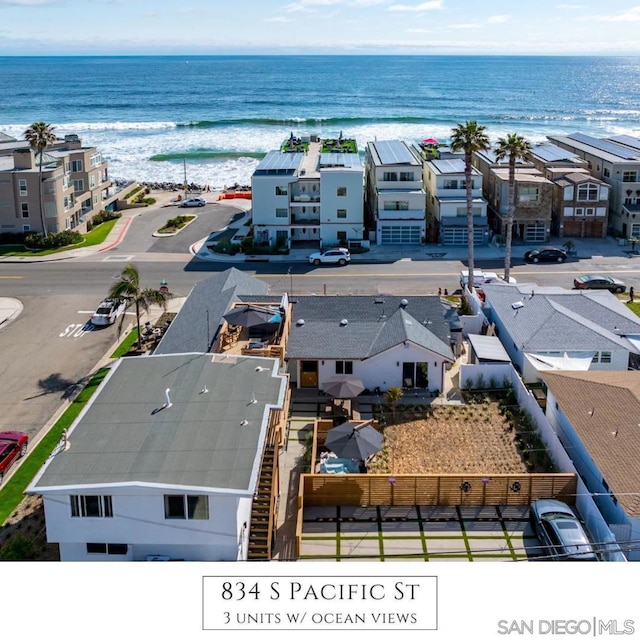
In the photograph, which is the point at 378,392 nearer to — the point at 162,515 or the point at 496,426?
the point at 496,426

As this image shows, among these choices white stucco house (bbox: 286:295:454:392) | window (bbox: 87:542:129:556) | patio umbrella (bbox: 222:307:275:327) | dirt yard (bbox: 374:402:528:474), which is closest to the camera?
window (bbox: 87:542:129:556)

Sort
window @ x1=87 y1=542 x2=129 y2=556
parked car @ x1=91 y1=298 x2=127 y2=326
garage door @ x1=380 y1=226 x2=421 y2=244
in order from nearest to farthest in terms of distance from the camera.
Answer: window @ x1=87 y1=542 x2=129 y2=556 → parked car @ x1=91 y1=298 x2=127 y2=326 → garage door @ x1=380 y1=226 x2=421 y2=244

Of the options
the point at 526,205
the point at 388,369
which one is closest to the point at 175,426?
the point at 388,369

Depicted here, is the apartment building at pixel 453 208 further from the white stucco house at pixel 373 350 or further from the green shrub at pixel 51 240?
the green shrub at pixel 51 240

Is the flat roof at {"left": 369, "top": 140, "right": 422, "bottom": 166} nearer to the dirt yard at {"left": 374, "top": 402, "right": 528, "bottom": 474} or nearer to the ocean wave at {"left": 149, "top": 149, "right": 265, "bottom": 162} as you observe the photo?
the dirt yard at {"left": 374, "top": 402, "right": 528, "bottom": 474}

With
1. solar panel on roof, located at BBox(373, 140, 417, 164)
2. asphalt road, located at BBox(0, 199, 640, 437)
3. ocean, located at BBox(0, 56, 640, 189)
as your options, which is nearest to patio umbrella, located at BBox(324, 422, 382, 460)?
asphalt road, located at BBox(0, 199, 640, 437)
